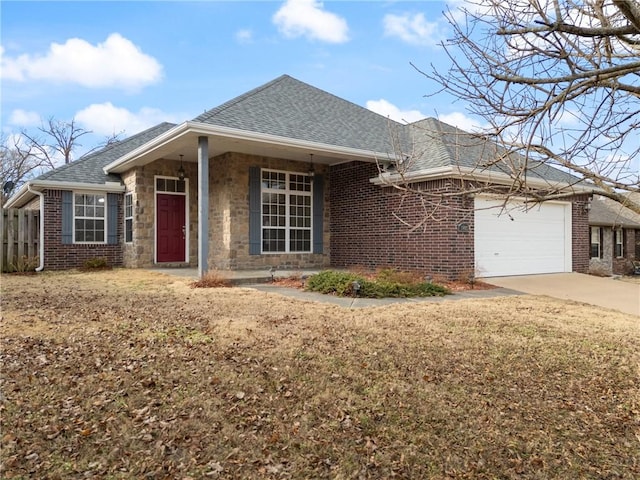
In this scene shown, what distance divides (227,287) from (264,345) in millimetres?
4585

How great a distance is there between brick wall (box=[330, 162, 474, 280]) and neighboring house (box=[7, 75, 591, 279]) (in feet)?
0.12

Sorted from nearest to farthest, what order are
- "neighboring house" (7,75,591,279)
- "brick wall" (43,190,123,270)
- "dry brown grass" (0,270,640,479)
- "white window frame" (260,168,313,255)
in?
1. "dry brown grass" (0,270,640,479)
2. "neighboring house" (7,75,591,279)
3. "white window frame" (260,168,313,255)
4. "brick wall" (43,190,123,270)

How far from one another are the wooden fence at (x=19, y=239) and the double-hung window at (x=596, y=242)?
22.4 meters

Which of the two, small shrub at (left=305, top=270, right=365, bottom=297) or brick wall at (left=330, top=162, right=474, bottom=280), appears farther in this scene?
brick wall at (left=330, top=162, right=474, bottom=280)

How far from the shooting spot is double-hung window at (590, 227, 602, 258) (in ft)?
67.8

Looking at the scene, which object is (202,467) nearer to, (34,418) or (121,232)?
(34,418)

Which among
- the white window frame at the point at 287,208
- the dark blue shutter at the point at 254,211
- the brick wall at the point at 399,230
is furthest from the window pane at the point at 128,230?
the brick wall at the point at 399,230

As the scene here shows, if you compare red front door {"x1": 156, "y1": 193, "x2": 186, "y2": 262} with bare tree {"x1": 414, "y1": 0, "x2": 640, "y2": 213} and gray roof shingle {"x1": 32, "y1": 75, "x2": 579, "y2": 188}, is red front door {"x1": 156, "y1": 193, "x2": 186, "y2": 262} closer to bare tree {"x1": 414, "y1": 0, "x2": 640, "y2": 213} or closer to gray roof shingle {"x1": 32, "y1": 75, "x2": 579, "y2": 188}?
gray roof shingle {"x1": 32, "y1": 75, "x2": 579, "y2": 188}

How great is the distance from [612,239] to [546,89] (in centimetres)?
2179

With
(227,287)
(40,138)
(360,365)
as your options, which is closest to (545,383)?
(360,365)

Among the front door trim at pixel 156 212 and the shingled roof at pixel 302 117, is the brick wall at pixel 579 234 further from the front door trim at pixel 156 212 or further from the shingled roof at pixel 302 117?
the front door trim at pixel 156 212

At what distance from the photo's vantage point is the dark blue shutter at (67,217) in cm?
1298

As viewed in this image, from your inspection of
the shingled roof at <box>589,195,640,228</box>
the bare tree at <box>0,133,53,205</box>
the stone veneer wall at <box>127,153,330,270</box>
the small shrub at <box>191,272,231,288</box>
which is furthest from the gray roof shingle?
the bare tree at <box>0,133,53,205</box>

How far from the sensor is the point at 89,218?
13.5 metres
